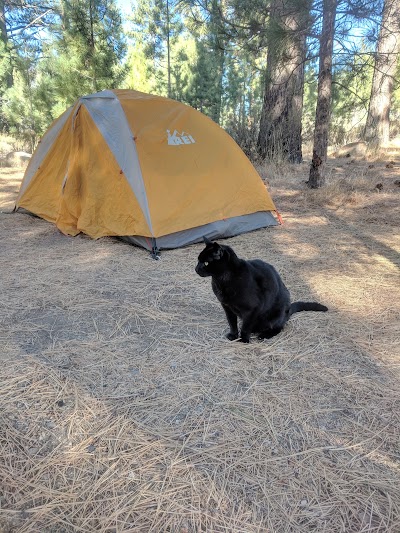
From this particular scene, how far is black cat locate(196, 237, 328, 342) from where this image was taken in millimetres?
2404

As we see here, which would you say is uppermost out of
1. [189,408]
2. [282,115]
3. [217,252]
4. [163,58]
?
[163,58]

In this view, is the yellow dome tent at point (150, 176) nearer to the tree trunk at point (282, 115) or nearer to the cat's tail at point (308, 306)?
the cat's tail at point (308, 306)

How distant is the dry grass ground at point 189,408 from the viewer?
139 centimetres

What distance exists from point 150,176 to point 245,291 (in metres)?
2.63

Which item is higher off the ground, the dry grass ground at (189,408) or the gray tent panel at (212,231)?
the gray tent panel at (212,231)

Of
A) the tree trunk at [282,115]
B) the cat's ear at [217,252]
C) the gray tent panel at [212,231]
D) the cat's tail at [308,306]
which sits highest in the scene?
the tree trunk at [282,115]

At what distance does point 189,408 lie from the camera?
1893 millimetres

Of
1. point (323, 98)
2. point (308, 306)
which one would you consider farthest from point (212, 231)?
point (323, 98)

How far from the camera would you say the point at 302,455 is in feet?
5.25

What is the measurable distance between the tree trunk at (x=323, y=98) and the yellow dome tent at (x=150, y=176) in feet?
6.67

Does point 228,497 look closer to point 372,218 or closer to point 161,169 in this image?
point 161,169

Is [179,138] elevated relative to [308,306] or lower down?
elevated

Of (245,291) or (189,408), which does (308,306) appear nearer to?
(245,291)

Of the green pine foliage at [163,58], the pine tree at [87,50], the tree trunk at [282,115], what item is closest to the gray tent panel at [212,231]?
the green pine foliage at [163,58]
